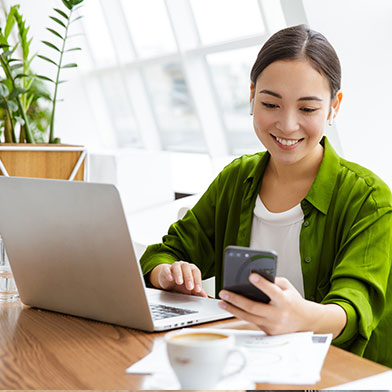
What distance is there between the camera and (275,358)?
93cm

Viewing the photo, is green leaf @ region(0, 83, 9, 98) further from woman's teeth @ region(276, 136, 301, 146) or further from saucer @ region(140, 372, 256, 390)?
saucer @ region(140, 372, 256, 390)

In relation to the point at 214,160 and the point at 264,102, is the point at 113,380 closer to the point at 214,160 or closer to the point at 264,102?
the point at 264,102

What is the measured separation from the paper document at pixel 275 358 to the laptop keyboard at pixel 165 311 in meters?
0.12

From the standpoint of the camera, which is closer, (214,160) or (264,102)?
(264,102)

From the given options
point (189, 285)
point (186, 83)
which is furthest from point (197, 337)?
point (186, 83)

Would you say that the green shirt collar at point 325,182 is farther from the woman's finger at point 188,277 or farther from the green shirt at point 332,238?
the woman's finger at point 188,277

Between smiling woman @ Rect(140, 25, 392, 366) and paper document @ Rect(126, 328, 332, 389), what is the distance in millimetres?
135

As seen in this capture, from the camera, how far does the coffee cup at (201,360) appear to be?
777mm

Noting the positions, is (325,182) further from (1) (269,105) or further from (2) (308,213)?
(1) (269,105)

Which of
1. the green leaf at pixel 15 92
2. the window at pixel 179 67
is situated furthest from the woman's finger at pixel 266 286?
the window at pixel 179 67

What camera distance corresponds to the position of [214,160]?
576 centimetres

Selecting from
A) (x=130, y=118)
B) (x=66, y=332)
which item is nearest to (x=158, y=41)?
(x=130, y=118)

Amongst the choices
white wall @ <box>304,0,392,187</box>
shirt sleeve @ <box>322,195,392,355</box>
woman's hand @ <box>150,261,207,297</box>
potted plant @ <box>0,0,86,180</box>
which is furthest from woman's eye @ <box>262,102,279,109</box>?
potted plant @ <box>0,0,86,180</box>

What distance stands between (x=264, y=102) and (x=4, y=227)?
2.06 ft
